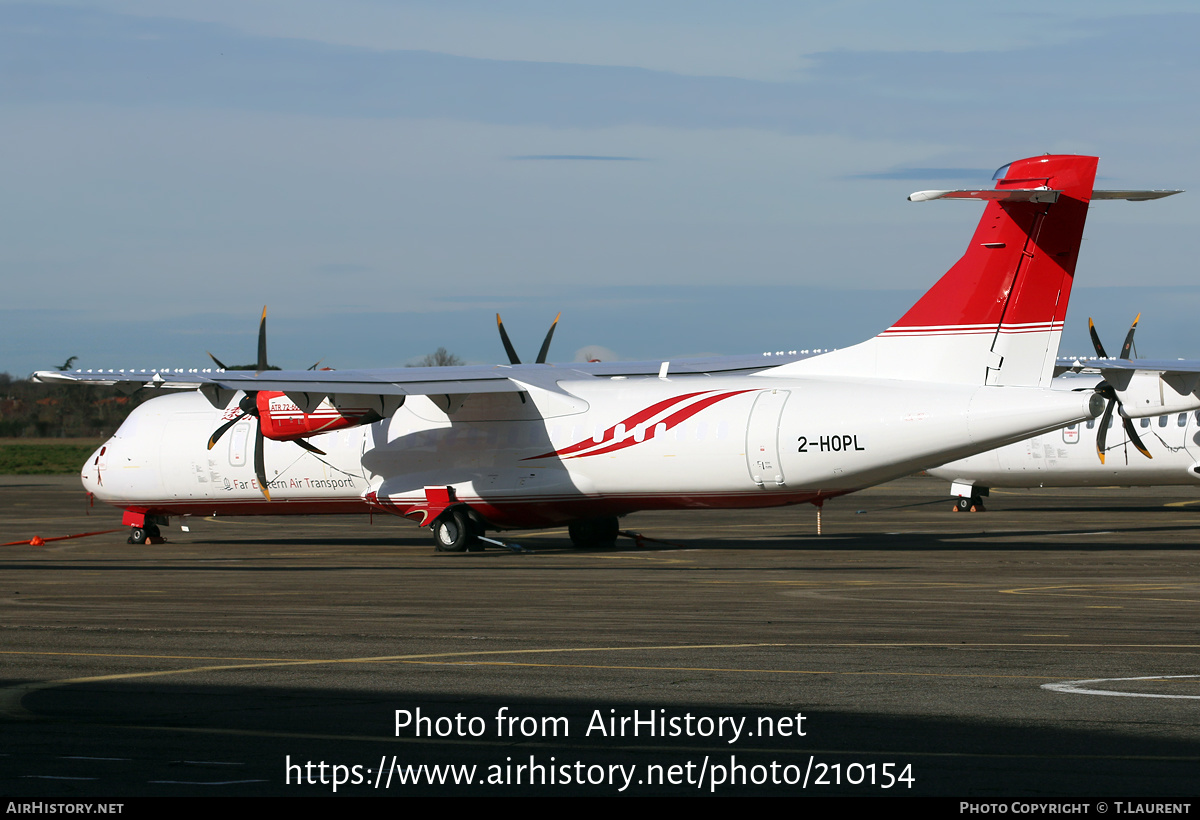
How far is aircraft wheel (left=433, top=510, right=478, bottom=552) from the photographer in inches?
1070

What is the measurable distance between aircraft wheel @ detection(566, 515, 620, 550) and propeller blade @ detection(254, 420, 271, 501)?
23.0 ft

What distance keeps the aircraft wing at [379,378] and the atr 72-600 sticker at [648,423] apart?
1677 millimetres

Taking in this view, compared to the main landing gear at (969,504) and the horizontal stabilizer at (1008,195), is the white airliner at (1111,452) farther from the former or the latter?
the horizontal stabilizer at (1008,195)

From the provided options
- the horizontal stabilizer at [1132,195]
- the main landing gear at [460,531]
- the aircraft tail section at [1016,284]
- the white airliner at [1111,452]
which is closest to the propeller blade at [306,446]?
the main landing gear at [460,531]

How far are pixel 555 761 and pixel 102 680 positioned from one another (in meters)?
5.07

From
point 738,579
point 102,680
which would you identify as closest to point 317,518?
point 738,579

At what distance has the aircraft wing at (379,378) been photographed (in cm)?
2588

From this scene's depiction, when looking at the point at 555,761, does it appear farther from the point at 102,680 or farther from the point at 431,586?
the point at 431,586

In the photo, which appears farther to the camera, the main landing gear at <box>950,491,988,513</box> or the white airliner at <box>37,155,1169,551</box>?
the main landing gear at <box>950,491,988,513</box>

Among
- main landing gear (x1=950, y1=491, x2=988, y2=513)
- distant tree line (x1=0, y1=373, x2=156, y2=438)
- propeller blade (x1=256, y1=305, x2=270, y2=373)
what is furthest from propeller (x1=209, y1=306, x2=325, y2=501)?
distant tree line (x1=0, y1=373, x2=156, y2=438)

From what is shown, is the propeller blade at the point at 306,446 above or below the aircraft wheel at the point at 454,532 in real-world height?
above

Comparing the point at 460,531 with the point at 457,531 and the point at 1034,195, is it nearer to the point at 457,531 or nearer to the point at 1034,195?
the point at 457,531

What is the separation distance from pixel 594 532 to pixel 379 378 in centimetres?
594

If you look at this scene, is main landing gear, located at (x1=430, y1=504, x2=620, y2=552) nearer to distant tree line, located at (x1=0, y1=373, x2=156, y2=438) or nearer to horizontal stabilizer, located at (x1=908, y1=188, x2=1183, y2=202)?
horizontal stabilizer, located at (x1=908, y1=188, x2=1183, y2=202)
